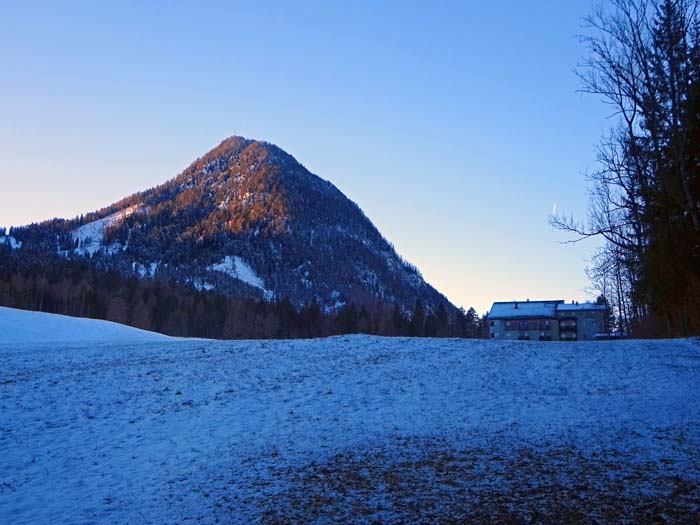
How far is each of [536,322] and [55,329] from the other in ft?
300

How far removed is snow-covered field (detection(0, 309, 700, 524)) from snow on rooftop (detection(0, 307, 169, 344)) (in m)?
19.0

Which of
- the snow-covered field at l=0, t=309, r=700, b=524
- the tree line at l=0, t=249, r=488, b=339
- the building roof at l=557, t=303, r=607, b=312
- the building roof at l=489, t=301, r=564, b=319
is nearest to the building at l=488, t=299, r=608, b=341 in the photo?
the building roof at l=489, t=301, r=564, b=319

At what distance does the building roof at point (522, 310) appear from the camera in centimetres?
11412

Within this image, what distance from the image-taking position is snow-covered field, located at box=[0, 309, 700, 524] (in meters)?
9.29

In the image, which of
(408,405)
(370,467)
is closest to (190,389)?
(408,405)

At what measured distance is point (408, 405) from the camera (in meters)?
17.8

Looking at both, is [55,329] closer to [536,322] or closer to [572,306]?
[536,322]

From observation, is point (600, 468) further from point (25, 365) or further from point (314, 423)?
point (25, 365)

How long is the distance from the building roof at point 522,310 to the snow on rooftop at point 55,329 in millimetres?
80281

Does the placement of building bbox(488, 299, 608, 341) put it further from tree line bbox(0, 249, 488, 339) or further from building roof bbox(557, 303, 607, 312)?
tree line bbox(0, 249, 488, 339)

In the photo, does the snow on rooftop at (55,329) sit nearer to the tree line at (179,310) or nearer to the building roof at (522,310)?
the tree line at (179,310)

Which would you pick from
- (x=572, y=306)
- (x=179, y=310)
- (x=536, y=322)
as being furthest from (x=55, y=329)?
(x=572, y=306)

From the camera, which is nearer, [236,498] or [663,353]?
[236,498]

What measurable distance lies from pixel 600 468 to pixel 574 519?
10.3ft
